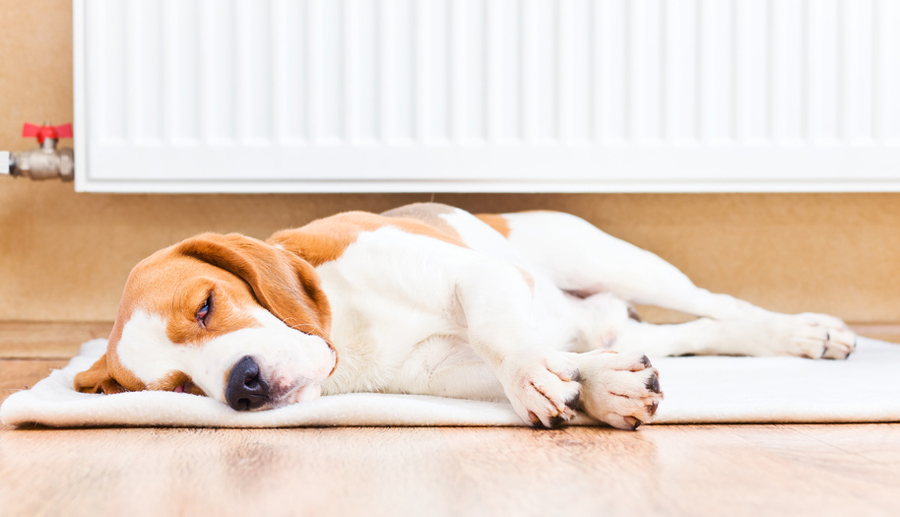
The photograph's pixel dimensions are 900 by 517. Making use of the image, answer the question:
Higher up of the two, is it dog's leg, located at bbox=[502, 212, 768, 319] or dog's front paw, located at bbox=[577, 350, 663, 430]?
dog's leg, located at bbox=[502, 212, 768, 319]

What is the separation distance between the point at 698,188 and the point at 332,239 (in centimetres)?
86

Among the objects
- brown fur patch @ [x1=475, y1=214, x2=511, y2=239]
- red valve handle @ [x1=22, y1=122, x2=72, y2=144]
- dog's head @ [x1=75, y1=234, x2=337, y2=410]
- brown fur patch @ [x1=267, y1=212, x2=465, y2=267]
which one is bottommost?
dog's head @ [x1=75, y1=234, x2=337, y2=410]

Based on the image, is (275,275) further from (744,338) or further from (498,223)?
(744,338)

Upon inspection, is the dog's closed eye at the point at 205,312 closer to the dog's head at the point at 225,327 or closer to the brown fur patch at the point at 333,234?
the dog's head at the point at 225,327

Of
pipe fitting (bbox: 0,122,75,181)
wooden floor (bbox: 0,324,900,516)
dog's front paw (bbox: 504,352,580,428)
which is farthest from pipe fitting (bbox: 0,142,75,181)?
dog's front paw (bbox: 504,352,580,428)

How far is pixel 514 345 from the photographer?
0.88 metres

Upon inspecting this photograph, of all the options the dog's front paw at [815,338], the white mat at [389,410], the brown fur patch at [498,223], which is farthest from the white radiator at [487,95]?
the white mat at [389,410]

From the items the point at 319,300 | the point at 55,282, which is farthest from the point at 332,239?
the point at 55,282

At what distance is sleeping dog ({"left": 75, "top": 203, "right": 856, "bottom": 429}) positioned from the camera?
839 mm

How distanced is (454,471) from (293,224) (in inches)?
45.9

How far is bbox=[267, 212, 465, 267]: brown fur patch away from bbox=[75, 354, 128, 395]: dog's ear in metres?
0.30

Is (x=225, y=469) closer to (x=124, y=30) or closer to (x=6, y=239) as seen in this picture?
(x=124, y=30)

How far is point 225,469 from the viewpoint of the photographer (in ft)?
2.28

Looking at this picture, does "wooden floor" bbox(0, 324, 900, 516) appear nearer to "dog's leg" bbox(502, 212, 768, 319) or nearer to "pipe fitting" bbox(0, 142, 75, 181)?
"dog's leg" bbox(502, 212, 768, 319)
